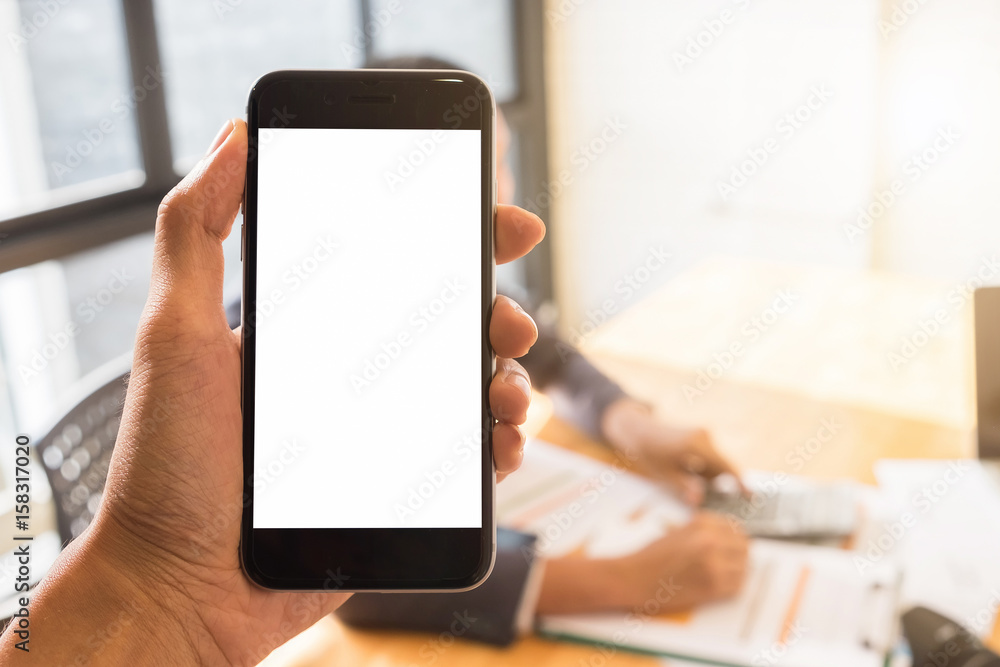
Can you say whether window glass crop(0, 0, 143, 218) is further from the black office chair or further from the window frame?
the black office chair

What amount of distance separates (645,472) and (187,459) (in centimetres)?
64

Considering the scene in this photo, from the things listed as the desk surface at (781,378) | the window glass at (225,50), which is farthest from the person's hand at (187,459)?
the window glass at (225,50)

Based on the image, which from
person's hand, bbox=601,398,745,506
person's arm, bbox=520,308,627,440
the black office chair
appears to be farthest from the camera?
person's arm, bbox=520,308,627,440

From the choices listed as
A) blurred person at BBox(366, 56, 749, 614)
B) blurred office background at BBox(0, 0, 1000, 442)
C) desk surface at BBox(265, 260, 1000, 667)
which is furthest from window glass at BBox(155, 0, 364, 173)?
desk surface at BBox(265, 260, 1000, 667)

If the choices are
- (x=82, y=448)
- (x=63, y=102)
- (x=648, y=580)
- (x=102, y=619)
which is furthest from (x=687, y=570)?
(x=63, y=102)

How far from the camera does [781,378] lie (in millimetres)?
1405

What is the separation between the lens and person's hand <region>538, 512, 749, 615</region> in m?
0.79

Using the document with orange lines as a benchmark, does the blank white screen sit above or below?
above

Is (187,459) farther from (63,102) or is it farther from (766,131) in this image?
(766,131)

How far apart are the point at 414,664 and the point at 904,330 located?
1.24 metres

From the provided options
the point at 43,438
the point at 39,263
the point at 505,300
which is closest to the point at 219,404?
the point at 505,300

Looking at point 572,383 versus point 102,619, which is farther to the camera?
point 572,383

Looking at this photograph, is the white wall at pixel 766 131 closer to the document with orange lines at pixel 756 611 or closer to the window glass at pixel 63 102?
the window glass at pixel 63 102

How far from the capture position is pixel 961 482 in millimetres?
980
